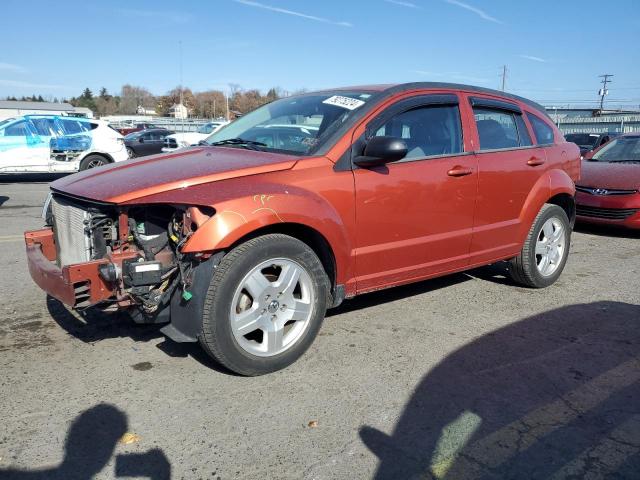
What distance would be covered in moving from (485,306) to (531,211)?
1.00 m

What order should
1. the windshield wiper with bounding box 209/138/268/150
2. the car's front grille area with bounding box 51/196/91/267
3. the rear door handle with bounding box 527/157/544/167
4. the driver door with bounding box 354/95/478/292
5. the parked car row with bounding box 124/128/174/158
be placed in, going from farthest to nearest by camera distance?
1. the parked car row with bounding box 124/128/174/158
2. the rear door handle with bounding box 527/157/544/167
3. the windshield wiper with bounding box 209/138/268/150
4. the driver door with bounding box 354/95/478/292
5. the car's front grille area with bounding box 51/196/91/267

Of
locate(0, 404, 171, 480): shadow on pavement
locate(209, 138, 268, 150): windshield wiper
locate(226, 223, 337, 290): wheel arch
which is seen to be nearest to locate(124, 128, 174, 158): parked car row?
locate(209, 138, 268, 150): windshield wiper

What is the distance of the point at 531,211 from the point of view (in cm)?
496

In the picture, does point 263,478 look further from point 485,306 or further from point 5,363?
point 485,306

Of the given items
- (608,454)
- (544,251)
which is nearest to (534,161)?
(544,251)

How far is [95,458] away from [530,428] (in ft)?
7.09

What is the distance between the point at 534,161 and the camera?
4.93 m

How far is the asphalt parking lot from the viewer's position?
2529 mm

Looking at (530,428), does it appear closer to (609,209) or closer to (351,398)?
(351,398)

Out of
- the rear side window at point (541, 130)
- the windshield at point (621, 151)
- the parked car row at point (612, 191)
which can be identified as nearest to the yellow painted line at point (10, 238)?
the rear side window at point (541, 130)

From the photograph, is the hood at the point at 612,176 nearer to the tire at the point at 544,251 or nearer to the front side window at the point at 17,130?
the tire at the point at 544,251

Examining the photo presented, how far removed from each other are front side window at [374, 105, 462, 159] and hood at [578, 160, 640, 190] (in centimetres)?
457

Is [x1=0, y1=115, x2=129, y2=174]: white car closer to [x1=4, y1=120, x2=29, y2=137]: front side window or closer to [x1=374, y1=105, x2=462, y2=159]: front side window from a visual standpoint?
[x1=4, y1=120, x2=29, y2=137]: front side window

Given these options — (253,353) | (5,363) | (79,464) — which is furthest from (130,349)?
(79,464)
